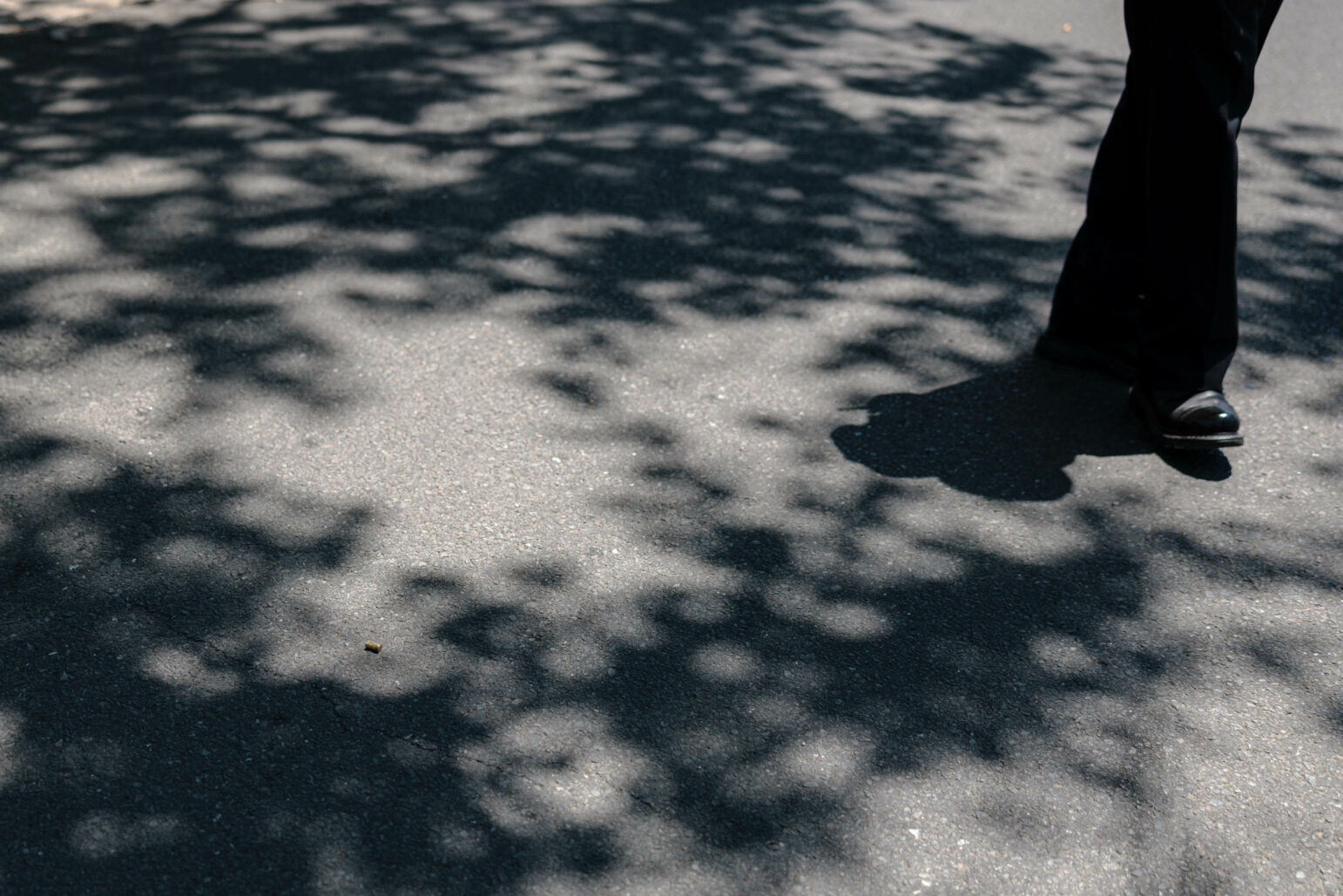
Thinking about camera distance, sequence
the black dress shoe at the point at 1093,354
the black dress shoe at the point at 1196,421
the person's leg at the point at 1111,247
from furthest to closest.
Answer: the black dress shoe at the point at 1093,354
the person's leg at the point at 1111,247
the black dress shoe at the point at 1196,421

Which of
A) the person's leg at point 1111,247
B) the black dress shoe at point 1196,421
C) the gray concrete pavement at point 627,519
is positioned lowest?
the gray concrete pavement at point 627,519

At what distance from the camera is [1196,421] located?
348cm

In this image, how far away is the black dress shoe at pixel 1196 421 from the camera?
346 cm

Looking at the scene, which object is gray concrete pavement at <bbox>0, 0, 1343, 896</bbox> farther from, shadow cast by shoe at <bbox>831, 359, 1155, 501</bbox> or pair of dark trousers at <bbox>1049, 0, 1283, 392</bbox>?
pair of dark trousers at <bbox>1049, 0, 1283, 392</bbox>

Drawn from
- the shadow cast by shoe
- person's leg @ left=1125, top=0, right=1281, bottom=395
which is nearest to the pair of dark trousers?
person's leg @ left=1125, top=0, right=1281, bottom=395

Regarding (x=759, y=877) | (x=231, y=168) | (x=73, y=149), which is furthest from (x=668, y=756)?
(x=73, y=149)

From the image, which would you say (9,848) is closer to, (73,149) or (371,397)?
(371,397)

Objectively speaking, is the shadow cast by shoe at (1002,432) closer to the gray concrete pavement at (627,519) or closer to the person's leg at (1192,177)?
the gray concrete pavement at (627,519)

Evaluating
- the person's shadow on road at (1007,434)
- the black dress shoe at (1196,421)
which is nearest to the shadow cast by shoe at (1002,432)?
the person's shadow on road at (1007,434)

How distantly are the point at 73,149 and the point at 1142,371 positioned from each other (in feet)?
13.7

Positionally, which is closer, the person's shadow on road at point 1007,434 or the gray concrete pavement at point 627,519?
the gray concrete pavement at point 627,519

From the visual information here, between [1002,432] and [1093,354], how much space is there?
19.3 inches

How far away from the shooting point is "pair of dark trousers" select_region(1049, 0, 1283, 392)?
3201 mm

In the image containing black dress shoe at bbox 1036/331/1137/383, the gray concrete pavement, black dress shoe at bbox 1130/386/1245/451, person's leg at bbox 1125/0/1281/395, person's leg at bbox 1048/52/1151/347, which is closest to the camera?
the gray concrete pavement
